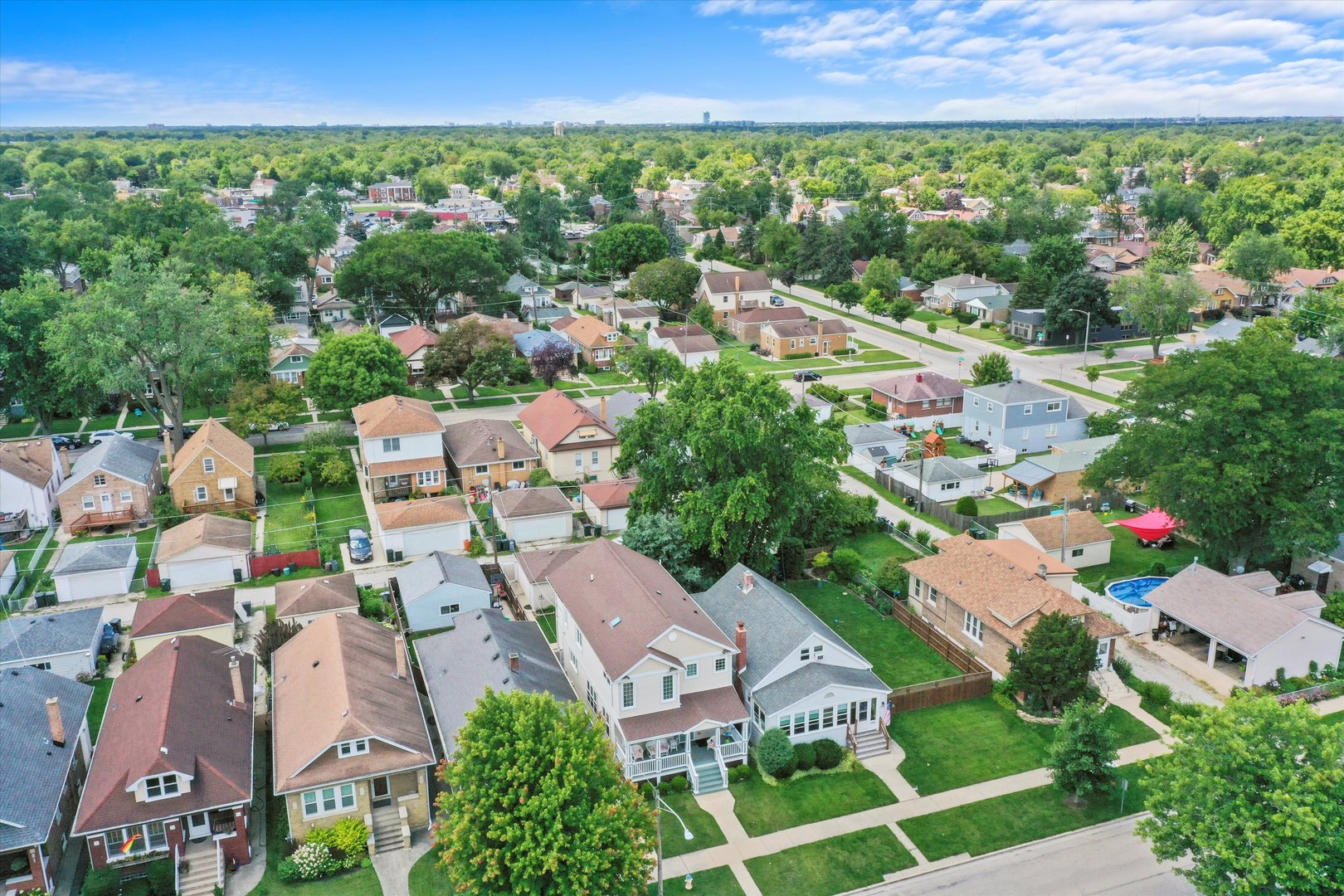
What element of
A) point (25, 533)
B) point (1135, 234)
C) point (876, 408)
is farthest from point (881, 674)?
point (1135, 234)

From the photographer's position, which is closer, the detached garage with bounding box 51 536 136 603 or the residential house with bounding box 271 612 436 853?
the residential house with bounding box 271 612 436 853

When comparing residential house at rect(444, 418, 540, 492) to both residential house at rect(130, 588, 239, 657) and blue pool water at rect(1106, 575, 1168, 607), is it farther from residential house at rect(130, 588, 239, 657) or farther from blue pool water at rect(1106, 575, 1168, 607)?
blue pool water at rect(1106, 575, 1168, 607)

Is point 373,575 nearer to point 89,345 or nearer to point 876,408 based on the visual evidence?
point 89,345

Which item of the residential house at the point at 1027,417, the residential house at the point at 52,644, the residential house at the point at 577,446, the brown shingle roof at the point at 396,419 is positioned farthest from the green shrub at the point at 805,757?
the residential house at the point at 1027,417

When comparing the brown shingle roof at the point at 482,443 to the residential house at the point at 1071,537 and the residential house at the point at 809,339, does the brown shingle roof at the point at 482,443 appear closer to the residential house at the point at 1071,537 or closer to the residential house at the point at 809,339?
the residential house at the point at 1071,537

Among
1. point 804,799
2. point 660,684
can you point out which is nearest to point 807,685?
point 804,799

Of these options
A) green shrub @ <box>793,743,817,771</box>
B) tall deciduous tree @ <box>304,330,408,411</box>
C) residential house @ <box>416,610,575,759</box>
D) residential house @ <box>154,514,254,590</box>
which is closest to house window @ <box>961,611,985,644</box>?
green shrub @ <box>793,743,817,771</box>
